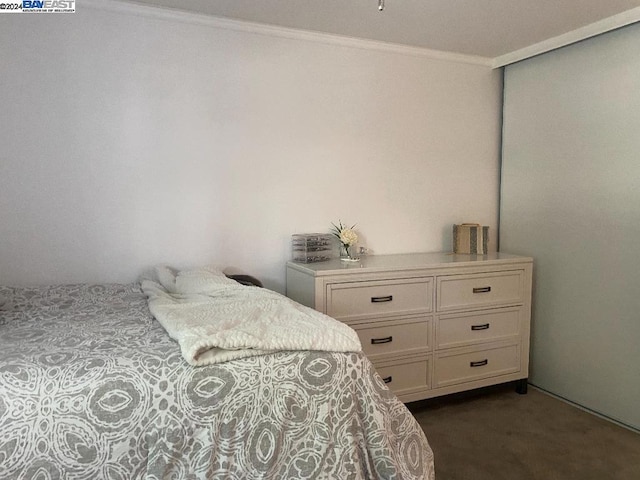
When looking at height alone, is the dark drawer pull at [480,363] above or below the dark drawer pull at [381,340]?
below

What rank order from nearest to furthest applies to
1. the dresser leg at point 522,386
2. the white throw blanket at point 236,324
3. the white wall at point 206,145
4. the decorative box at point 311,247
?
the white throw blanket at point 236,324 < the white wall at point 206,145 < the decorative box at point 311,247 < the dresser leg at point 522,386

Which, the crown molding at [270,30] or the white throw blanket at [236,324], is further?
the crown molding at [270,30]

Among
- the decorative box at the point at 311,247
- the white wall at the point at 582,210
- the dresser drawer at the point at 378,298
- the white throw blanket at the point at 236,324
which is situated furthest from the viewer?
the decorative box at the point at 311,247

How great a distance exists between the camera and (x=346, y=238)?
2.75 m

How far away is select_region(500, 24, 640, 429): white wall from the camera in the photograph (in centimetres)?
260

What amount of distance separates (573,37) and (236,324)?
2.56 m

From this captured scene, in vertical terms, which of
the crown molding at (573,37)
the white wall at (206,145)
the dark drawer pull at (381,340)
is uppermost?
the crown molding at (573,37)

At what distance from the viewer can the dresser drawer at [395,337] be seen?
256cm

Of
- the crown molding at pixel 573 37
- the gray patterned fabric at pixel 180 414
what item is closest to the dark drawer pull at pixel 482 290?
the gray patterned fabric at pixel 180 414

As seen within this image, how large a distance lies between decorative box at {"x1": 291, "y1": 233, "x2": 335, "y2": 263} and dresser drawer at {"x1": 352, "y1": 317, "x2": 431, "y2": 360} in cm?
48

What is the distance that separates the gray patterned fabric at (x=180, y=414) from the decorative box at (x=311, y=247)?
1218mm

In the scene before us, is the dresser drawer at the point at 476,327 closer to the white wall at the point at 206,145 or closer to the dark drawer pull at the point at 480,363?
the dark drawer pull at the point at 480,363

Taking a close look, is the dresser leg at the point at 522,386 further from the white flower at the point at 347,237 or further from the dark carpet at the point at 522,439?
the white flower at the point at 347,237

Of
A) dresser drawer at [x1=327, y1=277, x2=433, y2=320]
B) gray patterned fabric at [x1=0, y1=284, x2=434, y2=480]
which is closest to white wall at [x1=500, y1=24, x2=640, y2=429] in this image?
dresser drawer at [x1=327, y1=277, x2=433, y2=320]
